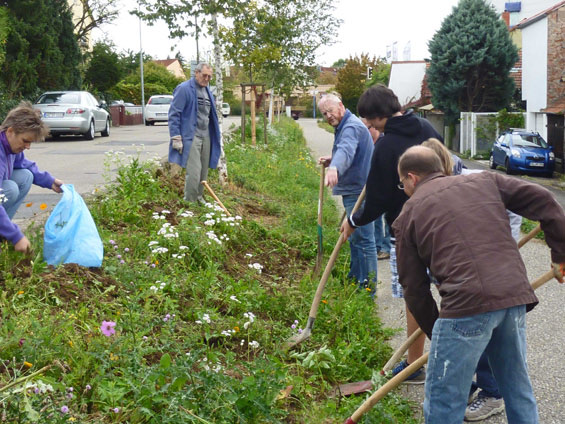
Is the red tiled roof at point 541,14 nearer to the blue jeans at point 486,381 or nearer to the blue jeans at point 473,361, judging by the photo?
the blue jeans at point 486,381

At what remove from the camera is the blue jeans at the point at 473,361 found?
3080 millimetres

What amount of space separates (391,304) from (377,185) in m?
2.06

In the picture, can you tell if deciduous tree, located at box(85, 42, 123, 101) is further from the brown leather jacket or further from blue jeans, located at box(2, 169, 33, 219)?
the brown leather jacket

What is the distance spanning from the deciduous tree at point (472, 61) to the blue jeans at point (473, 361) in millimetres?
36176

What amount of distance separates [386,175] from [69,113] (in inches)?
672

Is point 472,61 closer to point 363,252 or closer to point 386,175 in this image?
point 363,252

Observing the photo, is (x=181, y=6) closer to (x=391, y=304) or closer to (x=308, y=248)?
(x=308, y=248)

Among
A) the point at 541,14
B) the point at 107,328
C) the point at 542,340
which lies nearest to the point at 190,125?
the point at 542,340

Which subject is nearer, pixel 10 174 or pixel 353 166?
pixel 10 174

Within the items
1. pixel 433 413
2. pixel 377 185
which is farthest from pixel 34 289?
pixel 433 413

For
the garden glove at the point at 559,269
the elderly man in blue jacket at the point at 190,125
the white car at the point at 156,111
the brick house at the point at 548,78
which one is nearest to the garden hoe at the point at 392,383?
the garden glove at the point at 559,269

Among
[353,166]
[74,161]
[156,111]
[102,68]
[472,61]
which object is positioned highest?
[472,61]

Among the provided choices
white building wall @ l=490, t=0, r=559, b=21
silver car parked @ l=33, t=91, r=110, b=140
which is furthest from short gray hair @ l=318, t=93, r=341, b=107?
white building wall @ l=490, t=0, r=559, b=21

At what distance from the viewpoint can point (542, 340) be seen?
550 cm
